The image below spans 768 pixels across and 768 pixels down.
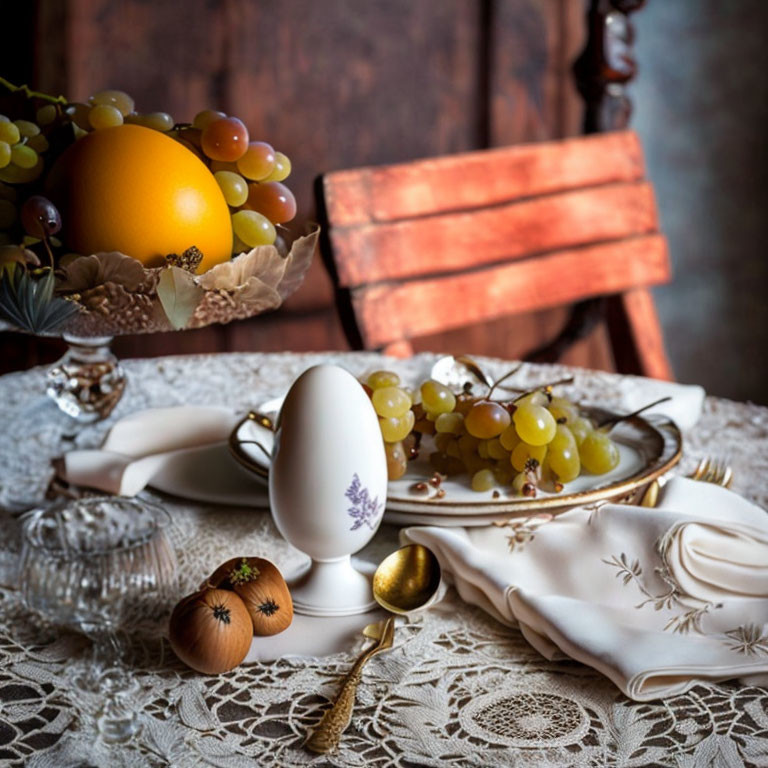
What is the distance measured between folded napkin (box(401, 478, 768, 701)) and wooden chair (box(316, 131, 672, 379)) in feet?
2.40

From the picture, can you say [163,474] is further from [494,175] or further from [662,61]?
[662,61]

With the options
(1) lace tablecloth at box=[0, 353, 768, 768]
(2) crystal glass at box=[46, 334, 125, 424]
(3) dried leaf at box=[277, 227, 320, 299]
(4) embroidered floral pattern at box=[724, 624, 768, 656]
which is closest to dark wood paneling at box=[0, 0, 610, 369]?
(2) crystal glass at box=[46, 334, 125, 424]

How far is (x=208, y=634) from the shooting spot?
593 mm

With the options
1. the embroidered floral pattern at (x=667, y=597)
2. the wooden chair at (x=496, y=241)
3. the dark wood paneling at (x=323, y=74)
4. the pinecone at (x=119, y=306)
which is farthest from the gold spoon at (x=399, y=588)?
the dark wood paneling at (x=323, y=74)

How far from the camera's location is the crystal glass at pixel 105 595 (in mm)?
542

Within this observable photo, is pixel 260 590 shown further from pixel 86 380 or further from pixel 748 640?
pixel 86 380

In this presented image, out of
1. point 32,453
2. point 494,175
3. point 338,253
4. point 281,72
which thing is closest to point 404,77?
point 281,72

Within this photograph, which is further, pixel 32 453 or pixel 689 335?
pixel 689 335

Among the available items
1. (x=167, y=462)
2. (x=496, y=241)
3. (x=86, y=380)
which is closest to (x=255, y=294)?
(x=167, y=462)

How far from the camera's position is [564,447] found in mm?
786

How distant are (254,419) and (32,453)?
22 cm

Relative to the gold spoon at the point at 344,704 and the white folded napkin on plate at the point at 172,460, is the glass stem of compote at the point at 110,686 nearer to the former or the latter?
the gold spoon at the point at 344,704

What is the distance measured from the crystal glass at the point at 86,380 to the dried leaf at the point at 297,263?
268 mm

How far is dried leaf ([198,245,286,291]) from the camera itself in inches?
25.8
